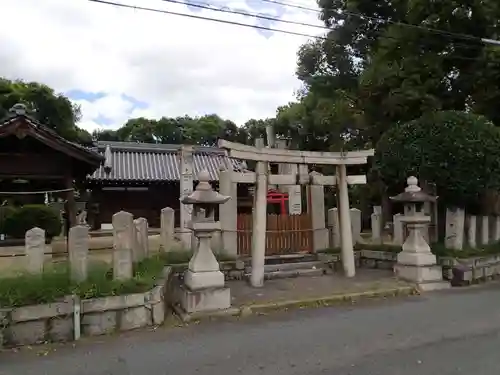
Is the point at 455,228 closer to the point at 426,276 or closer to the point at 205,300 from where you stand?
the point at 426,276

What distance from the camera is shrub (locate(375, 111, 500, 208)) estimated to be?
10.5 m

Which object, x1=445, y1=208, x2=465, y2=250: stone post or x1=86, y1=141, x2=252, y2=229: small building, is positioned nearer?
x1=445, y1=208, x2=465, y2=250: stone post

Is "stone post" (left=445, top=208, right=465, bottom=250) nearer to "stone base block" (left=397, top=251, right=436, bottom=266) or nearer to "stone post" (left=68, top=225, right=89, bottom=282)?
"stone base block" (left=397, top=251, right=436, bottom=266)

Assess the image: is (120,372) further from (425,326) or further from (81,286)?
(425,326)

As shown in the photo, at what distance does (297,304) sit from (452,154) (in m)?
5.54

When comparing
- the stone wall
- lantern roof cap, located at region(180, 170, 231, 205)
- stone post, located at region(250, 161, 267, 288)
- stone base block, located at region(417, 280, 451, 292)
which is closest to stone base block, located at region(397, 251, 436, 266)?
stone base block, located at region(417, 280, 451, 292)

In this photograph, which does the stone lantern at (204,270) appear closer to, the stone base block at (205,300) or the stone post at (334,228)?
the stone base block at (205,300)

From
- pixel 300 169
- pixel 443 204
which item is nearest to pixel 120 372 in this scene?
pixel 300 169

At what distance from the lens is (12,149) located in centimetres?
1176

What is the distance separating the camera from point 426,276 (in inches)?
391

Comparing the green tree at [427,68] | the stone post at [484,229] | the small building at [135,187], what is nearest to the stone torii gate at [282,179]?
the green tree at [427,68]

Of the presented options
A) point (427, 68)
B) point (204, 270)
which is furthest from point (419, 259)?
point (427, 68)

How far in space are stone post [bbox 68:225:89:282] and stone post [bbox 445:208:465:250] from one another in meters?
8.96

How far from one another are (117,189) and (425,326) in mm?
17812
